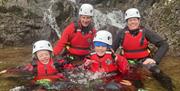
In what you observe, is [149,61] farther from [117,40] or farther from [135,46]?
[117,40]

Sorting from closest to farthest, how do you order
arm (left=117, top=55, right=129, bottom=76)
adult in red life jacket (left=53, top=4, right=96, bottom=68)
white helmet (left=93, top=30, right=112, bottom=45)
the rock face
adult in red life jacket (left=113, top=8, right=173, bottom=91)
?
white helmet (left=93, top=30, right=112, bottom=45) < arm (left=117, top=55, right=129, bottom=76) < adult in red life jacket (left=113, top=8, right=173, bottom=91) < adult in red life jacket (left=53, top=4, right=96, bottom=68) < the rock face

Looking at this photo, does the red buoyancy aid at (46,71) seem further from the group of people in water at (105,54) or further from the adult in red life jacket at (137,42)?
the adult in red life jacket at (137,42)

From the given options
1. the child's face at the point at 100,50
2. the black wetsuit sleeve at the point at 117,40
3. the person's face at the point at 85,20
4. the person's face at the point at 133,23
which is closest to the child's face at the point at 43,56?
the child's face at the point at 100,50

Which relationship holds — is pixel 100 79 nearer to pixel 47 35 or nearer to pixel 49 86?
pixel 49 86

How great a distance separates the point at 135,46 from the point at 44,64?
109 inches

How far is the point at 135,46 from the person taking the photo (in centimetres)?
1091

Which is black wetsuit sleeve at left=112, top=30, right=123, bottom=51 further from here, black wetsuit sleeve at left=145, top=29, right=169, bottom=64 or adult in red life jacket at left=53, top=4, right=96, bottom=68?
adult in red life jacket at left=53, top=4, right=96, bottom=68

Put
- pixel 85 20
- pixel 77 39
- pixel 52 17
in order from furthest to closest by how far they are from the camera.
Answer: pixel 52 17
pixel 77 39
pixel 85 20

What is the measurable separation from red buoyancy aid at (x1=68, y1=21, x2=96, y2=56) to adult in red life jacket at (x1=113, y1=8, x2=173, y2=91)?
3.21 ft

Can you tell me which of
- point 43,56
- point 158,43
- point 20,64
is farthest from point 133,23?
point 20,64

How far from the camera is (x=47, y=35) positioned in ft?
57.0

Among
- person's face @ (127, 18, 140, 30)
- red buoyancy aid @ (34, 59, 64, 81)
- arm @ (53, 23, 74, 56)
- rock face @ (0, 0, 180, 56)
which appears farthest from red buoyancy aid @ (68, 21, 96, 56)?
rock face @ (0, 0, 180, 56)

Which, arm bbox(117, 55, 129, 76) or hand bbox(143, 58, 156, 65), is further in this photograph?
hand bbox(143, 58, 156, 65)

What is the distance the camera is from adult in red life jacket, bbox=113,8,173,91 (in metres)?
10.7
